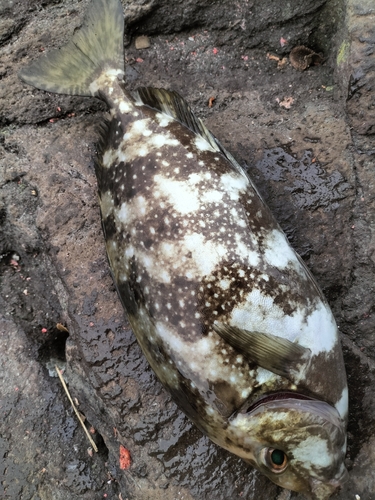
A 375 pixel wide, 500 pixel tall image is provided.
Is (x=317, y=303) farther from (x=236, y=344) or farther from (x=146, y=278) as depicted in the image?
(x=146, y=278)

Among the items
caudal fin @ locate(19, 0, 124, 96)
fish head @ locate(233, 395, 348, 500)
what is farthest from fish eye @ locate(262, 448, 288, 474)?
caudal fin @ locate(19, 0, 124, 96)

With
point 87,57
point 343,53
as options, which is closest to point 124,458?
point 87,57

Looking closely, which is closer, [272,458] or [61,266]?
[272,458]

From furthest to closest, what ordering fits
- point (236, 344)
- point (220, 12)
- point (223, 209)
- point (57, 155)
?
1. point (220, 12)
2. point (57, 155)
3. point (223, 209)
4. point (236, 344)

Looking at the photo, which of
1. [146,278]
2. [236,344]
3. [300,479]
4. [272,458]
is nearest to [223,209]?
[146,278]

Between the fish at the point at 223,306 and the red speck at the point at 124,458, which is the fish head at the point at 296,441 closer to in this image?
the fish at the point at 223,306

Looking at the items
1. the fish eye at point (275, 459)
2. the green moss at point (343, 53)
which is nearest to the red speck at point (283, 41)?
the green moss at point (343, 53)
